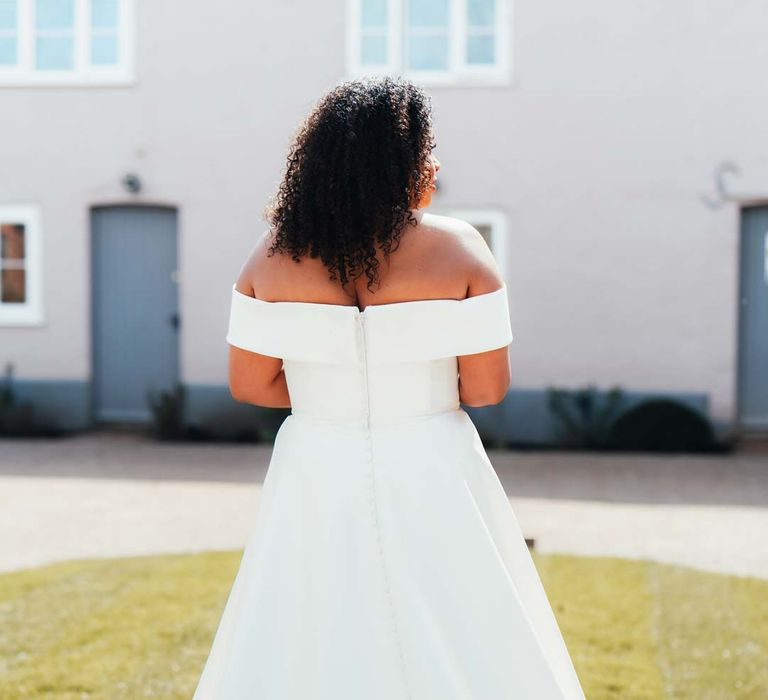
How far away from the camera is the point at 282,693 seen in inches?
93.5

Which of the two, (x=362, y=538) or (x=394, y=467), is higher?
(x=394, y=467)

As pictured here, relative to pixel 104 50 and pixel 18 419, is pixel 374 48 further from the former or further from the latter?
pixel 18 419

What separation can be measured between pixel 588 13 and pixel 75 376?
19.8ft

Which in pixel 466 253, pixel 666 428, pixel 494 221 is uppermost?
pixel 494 221

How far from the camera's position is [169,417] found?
10766 mm

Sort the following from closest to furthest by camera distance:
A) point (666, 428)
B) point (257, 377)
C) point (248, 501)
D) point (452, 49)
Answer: point (257, 377) < point (248, 501) < point (666, 428) < point (452, 49)

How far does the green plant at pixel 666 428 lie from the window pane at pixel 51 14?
6.65 m

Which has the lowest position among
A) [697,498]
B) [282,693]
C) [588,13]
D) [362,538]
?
[697,498]

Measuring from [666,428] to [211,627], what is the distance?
20.2 feet

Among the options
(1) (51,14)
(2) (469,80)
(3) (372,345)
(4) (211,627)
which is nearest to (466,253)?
(3) (372,345)

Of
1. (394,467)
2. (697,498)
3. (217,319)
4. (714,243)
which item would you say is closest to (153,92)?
(217,319)

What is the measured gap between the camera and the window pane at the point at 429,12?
10.8 metres

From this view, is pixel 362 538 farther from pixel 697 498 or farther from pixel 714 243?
pixel 714 243

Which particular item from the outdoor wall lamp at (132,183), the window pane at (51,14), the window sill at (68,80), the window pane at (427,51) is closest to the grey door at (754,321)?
the window pane at (427,51)
